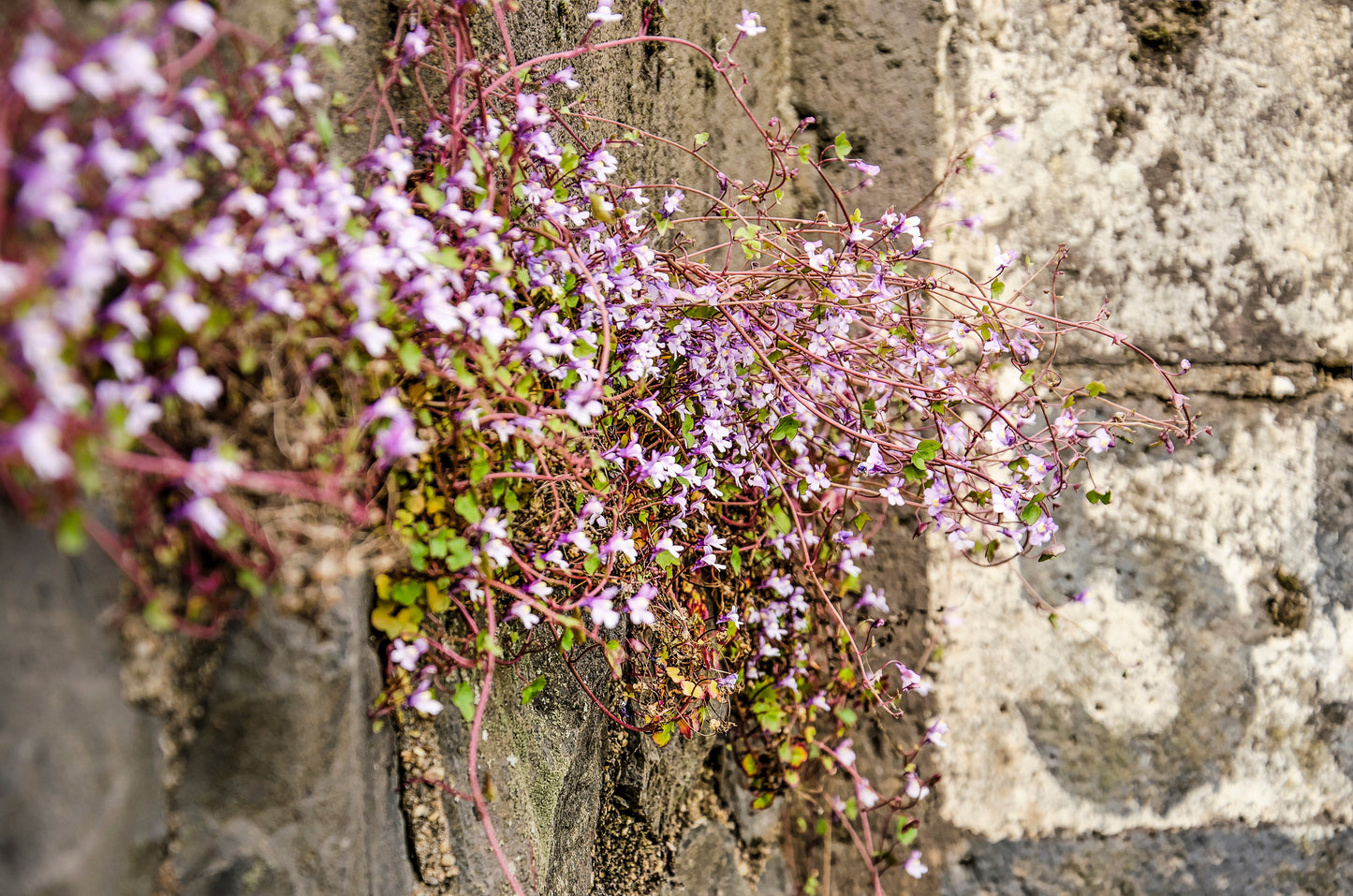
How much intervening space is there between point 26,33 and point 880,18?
1.83 m

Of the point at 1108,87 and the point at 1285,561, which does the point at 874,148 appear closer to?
the point at 1108,87

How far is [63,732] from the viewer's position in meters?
0.81

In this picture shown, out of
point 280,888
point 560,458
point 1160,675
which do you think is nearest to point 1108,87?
point 1160,675

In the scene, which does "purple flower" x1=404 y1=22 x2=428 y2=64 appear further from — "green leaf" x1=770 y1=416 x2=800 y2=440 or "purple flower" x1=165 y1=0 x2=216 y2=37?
"green leaf" x1=770 y1=416 x2=800 y2=440

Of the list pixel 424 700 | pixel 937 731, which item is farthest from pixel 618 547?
pixel 937 731

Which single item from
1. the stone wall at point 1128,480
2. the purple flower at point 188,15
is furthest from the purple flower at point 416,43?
the stone wall at point 1128,480

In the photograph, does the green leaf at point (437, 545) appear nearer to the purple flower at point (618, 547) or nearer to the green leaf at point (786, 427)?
the purple flower at point (618, 547)

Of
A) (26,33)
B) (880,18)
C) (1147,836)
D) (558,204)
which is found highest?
(880,18)

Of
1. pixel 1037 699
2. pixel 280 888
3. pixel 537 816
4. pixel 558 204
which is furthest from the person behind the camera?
pixel 1037 699

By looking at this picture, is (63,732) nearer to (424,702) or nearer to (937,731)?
(424,702)

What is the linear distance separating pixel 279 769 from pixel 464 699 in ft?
0.82

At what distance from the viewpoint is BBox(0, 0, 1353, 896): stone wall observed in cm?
194

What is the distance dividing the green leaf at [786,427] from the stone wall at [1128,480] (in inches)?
26.1

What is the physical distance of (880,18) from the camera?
199 centimetres
